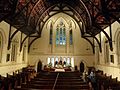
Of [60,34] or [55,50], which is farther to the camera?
[60,34]

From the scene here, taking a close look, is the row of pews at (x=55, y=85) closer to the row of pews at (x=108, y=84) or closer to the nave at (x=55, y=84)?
the nave at (x=55, y=84)

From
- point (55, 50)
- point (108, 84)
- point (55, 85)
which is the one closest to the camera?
point (55, 85)

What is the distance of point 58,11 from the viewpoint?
21.4 metres

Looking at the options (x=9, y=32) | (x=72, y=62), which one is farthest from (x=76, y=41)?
(x=9, y=32)

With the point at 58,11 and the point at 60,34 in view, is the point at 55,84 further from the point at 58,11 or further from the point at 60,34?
the point at 58,11

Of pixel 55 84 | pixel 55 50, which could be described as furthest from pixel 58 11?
pixel 55 84

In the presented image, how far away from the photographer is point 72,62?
20.8 meters

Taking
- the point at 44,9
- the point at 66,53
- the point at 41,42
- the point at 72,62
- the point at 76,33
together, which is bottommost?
the point at 72,62

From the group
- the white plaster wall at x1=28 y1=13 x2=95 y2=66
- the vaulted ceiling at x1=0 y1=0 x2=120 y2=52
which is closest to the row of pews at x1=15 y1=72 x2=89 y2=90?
the vaulted ceiling at x1=0 y1=0 x2=120 y2=52

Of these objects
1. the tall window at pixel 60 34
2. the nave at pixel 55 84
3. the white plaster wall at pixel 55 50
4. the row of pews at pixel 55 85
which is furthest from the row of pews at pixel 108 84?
the tall window at pixel 60 34

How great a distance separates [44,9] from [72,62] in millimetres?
8878

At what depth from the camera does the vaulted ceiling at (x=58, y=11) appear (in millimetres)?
8750

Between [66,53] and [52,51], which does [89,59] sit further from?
[52,51]

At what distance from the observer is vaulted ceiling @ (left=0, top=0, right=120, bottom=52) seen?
8.75 meters
